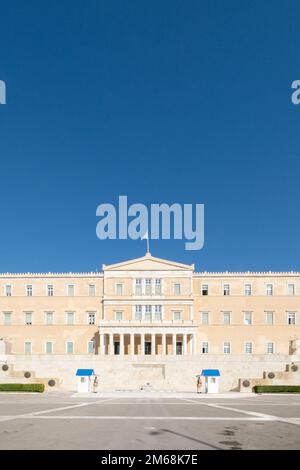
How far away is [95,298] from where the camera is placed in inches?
2854

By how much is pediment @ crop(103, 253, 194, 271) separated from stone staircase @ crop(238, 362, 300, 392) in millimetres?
22873

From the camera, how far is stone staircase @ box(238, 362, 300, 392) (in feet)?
159

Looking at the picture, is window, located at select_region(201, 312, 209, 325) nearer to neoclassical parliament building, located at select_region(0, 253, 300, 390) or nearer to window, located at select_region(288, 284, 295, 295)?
neoclassical parliament building, located at select_region(0, 253, 300, 390)

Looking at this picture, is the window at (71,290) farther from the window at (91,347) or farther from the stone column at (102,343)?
the stone column at (102,343)

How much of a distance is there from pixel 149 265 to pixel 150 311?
6.19 metres

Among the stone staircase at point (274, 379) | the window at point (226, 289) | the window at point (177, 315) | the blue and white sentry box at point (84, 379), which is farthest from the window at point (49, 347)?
the stone staircase at point (274, 379)

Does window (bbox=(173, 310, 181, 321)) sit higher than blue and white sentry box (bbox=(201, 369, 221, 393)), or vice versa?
window (bbox=(173, 310, 181, 321))

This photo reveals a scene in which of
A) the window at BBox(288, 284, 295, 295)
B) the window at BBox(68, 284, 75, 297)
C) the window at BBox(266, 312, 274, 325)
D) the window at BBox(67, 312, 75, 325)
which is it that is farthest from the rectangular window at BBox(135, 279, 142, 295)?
the window at BBox(288, 284, 295, 295)

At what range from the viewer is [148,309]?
7088cm

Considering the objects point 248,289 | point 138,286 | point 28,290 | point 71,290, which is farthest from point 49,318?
point 248,289

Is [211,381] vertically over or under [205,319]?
under

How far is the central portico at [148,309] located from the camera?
227 ft

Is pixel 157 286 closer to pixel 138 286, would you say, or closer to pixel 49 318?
pixel 138 286
